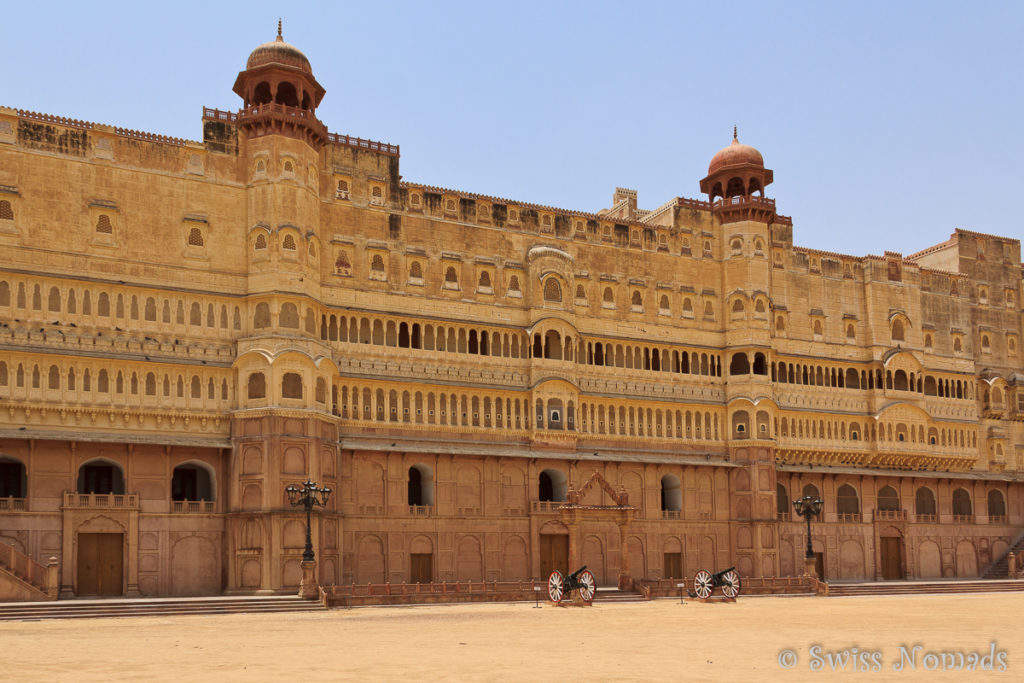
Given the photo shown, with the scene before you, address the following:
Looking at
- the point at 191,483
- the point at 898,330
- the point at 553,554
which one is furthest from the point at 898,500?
the point at 191,483

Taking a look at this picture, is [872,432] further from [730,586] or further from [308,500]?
[308,500]

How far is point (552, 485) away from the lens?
191ft

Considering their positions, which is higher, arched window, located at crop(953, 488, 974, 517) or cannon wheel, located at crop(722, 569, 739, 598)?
arched window, located at crop(953, 488, 974, 517)

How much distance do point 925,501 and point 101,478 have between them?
4622 cm

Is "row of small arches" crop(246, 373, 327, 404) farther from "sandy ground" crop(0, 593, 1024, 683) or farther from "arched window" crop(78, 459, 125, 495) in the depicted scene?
"sandy ground" crop(0, 593, 1024, 683)

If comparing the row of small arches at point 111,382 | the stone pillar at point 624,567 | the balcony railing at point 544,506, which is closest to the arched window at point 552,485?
the balcony railing at point 544,506

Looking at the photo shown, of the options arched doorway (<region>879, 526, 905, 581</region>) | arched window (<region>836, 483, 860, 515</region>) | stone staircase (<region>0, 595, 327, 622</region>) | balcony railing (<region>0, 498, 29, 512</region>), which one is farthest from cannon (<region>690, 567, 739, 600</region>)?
balcony railing (<region>0, 498, 29, 512</region>)

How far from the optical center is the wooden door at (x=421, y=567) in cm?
5228

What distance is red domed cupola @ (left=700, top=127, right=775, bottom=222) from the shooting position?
210 ft

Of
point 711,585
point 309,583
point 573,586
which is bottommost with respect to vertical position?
point 711,585

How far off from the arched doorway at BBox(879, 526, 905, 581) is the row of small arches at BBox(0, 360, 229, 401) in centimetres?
3800

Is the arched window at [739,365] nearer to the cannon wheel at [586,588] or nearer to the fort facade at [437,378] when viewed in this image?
the fort facade at [437,378]

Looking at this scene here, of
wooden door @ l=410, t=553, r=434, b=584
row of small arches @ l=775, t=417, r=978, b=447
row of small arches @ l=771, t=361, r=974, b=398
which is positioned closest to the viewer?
wooden door @ l=410, t=553, r=434, b=584

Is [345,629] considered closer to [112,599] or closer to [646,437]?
[112,599]
